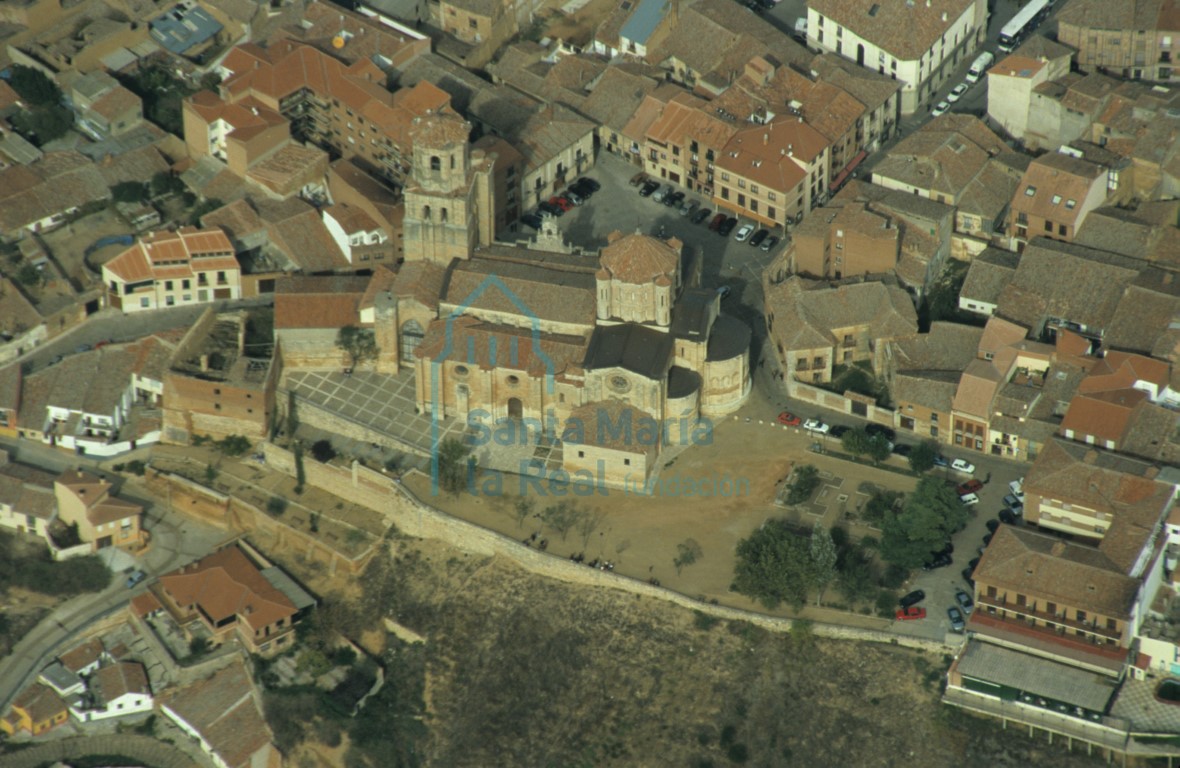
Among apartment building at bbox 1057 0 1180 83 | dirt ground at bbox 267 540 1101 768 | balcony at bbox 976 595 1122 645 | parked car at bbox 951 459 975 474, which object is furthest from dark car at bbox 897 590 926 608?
apartment building at bbox 1057 0 1180 83

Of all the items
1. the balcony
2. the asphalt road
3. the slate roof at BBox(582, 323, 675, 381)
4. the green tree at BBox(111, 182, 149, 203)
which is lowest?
the asphalt road

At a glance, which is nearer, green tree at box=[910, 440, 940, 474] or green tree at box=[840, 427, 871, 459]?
green tree at box=[910, 440, 940, 474]

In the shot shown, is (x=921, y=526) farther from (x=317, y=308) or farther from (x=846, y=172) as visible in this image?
(x=317, y=308)

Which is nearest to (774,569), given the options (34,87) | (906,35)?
(906,35)

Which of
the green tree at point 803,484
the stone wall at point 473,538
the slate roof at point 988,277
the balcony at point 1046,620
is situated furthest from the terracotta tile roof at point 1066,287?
the stone wall at point 473,538

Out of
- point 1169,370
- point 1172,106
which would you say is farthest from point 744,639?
point 1172,106

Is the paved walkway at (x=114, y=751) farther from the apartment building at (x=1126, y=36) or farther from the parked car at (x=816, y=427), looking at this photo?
the apartment building at (x=1126, y=36)

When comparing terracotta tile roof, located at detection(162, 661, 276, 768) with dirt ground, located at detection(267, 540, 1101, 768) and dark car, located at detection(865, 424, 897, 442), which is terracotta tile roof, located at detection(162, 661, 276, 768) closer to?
dirt ground, located at detection(267, 540, 1101, 768)
